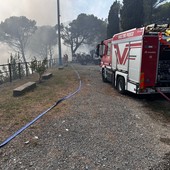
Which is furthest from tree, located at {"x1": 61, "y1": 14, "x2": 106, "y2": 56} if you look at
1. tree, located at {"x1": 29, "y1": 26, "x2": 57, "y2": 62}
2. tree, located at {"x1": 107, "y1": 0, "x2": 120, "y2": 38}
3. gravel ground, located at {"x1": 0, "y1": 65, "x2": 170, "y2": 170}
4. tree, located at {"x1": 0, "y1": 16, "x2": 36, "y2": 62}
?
gravel ground, located at {"x1": 0, "y1": 65, "x2": 170, "y2": 170}

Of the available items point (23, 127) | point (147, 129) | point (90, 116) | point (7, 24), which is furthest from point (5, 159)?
point (7, 24)

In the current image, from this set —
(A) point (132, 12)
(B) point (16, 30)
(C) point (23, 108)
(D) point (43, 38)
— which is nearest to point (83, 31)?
(D) point (43, 38)

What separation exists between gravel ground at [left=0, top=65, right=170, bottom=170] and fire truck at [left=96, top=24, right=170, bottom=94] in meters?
1.21

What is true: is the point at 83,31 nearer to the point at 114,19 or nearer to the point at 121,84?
the point at 114,19

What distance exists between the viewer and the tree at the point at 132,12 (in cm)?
1905

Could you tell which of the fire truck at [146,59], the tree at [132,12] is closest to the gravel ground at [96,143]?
the fire truck at [146,59]

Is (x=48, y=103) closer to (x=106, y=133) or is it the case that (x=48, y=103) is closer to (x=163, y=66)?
(x=106, y=133)

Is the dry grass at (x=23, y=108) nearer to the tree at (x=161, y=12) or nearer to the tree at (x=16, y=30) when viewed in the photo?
the tree at (x=161, y=12)

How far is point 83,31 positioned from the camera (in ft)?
136

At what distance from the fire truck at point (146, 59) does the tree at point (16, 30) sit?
3378cm

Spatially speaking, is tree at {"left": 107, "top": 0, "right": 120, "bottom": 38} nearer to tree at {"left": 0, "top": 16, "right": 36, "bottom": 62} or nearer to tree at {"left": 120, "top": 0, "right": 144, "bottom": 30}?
tree at {"left": 120, "top": 0, "right": 144, "bottom": 30}

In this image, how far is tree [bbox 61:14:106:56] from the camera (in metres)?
41.0

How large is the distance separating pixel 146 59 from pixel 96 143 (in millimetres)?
3959

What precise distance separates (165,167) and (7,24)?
1598 inches
